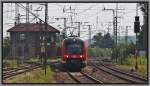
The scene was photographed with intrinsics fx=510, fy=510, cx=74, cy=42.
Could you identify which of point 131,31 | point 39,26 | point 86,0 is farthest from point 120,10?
point 39,26

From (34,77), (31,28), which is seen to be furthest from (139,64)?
(31,28)

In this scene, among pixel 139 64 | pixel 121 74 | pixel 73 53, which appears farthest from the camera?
pixel 73 53

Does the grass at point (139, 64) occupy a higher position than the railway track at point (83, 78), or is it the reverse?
the grass at point (139, 64)

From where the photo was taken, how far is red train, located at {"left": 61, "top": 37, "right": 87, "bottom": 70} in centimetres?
2412

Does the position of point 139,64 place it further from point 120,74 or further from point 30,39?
point 30,39

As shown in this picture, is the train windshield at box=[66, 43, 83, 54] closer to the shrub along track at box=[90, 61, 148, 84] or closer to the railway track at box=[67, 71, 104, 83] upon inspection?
the shrub along track at box=[90, 61, 148, 84]

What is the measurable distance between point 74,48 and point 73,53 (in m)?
0.33

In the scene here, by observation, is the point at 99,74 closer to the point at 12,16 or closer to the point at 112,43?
the point at 112,43

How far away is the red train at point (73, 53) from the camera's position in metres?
24.1

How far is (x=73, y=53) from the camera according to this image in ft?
83.0

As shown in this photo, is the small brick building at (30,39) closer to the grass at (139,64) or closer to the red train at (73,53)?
the red train at (73,53)

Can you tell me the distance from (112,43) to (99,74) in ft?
7.09

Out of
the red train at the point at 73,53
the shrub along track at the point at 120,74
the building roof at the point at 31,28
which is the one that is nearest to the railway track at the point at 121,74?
the shrub along track at the point at 120,74

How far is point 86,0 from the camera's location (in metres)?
19.4
